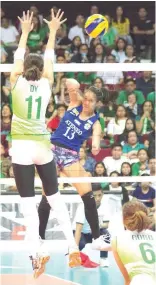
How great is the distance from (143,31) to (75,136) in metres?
7.42

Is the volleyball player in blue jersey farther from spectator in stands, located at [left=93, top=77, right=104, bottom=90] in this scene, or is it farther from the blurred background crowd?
the blurred background crowd

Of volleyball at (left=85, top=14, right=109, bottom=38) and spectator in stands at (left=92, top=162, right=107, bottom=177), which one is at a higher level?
volleyball at (left=85, top=14, right=109, bottom=38)

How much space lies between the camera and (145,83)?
12.3 m

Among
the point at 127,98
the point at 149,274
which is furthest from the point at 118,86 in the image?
the point at 149,274

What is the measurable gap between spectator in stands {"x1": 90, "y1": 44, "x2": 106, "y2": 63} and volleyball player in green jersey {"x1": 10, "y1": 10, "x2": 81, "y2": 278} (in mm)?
6088

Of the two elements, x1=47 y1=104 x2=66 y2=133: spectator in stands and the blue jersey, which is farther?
x1=47 y1=104 x2=66 y2=133: spectator in stands

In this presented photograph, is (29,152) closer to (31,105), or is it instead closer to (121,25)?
(31,105)

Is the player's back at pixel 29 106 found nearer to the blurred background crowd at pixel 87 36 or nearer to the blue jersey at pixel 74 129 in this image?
the blue jersey at pixel 74 129

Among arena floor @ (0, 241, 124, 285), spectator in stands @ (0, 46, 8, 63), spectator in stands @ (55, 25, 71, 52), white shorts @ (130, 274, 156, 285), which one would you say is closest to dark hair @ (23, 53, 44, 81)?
white shorts @ (130, 274, 156, 285)

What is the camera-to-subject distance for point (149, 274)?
249 inches

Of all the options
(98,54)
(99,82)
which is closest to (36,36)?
(98,54)

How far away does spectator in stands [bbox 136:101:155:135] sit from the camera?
10922 millimetres

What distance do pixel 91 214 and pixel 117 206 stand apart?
9.86 feet

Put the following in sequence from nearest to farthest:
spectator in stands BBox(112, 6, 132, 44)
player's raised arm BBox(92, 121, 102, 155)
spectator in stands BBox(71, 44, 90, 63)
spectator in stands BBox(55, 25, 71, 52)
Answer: player's raised arm BBox(92, 121, 102, 155) → spectator in stands BBox(71, 44, 90, 63) → spectator in stands BBox(55, 25, 71, 52) → spectator in stands BBox(112, 6, 132, 44)
